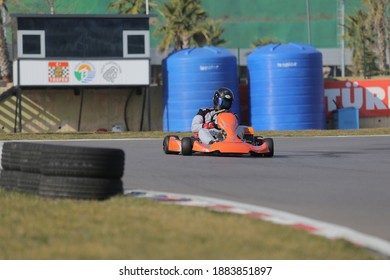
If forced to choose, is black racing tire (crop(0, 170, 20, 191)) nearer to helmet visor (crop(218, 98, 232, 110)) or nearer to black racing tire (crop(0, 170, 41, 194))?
black racing tire (crop(0, 170, 41, 194))

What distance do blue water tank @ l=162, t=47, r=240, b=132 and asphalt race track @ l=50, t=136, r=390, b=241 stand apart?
17.4m

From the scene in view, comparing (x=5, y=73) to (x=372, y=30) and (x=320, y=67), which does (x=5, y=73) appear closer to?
(x=320, y=67)

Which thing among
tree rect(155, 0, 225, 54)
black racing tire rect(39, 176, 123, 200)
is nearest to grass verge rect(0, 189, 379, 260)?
black racing tire rect(39, 176, 123, 200)

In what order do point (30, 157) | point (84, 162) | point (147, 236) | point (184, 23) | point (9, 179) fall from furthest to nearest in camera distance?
point (184, 23) < point (9, 179) < point (30, 157) < point (84, 162) < point (147, 236)

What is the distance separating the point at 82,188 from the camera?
10.7 metres

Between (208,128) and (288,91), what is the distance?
1985 cm

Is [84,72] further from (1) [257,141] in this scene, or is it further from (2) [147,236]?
(2) [147,236]

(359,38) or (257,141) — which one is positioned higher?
(359,38)

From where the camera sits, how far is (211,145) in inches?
765

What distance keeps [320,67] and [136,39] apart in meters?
7.40

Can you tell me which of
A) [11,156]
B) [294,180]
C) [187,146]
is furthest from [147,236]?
[187,146]

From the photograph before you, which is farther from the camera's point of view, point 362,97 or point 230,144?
point 362,97

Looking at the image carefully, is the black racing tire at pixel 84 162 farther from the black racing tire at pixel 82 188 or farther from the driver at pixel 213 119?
the driver at pixel 213 119
